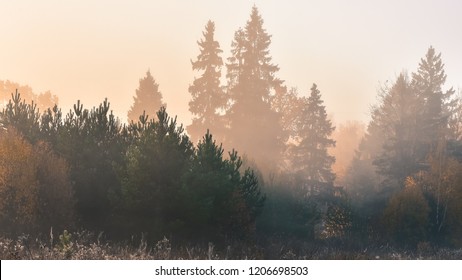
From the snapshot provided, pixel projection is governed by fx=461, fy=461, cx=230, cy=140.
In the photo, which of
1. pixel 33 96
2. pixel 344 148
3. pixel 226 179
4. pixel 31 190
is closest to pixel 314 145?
pixel 226 179

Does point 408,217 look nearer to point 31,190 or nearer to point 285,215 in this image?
point 285,215

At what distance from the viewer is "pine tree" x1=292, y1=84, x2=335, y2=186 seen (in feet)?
177

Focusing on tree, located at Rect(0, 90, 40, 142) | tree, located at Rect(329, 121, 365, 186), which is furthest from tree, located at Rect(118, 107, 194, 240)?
tree, located at Rect(329, 121, 365, 186)

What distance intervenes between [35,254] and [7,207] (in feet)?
27.0

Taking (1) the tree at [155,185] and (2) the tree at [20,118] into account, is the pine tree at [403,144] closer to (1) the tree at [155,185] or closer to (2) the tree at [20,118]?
(1) the tree at [155,185]

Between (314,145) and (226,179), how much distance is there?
33004mm

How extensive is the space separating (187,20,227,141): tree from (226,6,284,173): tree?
1392 millimetres

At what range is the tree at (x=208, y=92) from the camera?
5138 cm

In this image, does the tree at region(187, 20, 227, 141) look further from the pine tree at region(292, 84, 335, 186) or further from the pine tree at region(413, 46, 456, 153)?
the pine tree at region(413, 46, 456, 153)
